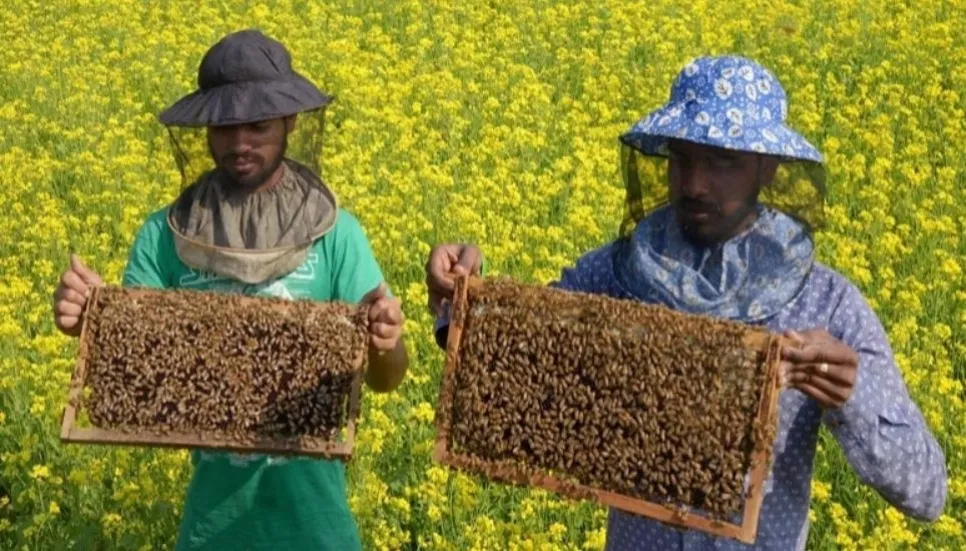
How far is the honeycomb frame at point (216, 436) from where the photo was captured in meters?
3.43

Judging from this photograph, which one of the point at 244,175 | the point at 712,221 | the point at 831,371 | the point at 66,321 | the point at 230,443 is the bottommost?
the point at 230,443

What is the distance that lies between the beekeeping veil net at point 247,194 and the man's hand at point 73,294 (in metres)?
0.31

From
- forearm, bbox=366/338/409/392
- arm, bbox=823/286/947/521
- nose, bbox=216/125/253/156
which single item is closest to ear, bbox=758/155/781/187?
arm, bbox=823/286/947/521

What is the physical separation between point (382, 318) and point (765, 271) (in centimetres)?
92

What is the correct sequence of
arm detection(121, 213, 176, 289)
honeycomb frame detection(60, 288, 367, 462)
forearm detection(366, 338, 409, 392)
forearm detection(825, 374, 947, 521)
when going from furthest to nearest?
arm detection(121, 213, 176, 289) < forearm detection(366, 338, 409, 392) < honeycomb frame detection(60, 288, 367, 462) < forearm detection(825, 374, 947, 521)

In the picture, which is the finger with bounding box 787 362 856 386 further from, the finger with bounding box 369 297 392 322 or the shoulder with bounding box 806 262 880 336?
the finger with bounding box 369 297 392 322

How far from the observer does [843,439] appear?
307cm

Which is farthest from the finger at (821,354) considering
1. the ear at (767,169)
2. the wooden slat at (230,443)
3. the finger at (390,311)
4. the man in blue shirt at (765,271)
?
the wooden slat at (230,443)

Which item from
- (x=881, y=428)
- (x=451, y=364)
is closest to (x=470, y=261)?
(x=451, y=364)

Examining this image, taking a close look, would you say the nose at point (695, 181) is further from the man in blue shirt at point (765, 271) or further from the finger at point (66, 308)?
the finger at point (66, 308)

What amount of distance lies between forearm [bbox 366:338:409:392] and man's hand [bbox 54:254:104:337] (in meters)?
0.71

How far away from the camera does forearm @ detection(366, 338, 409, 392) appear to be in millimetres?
3668

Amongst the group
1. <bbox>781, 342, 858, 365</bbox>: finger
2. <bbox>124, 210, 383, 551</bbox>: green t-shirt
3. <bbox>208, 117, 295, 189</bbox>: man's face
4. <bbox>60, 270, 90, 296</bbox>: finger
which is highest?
<bbox>208, 117, 295, 189</bbox>: man's face

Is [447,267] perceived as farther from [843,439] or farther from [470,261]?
[843,439]
